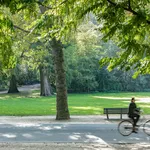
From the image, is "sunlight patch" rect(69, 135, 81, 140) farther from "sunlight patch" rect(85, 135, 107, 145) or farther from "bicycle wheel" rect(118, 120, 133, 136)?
"bicycle wheel" rect(118, 120, 133, 136)

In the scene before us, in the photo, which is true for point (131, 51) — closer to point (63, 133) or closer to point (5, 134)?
point (63, 133)

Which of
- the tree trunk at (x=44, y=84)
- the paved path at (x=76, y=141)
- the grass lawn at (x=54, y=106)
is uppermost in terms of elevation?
the tree trunk at (x=44, y=84)

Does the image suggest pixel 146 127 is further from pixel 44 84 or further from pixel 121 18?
pixel 44 84

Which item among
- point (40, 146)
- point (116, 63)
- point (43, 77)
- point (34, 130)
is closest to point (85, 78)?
point (43, 77)

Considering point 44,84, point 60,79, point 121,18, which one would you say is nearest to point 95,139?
point 121,18

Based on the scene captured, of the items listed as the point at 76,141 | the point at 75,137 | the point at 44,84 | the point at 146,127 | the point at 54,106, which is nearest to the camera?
the point at 76,141

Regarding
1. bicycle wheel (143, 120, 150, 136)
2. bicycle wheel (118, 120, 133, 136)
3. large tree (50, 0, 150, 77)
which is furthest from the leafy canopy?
bicycle wheel (143, 120, 150, 136)

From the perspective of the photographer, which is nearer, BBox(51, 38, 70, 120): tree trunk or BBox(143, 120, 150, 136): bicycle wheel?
BBox(143, 120, 150, 136): bicycle wheel

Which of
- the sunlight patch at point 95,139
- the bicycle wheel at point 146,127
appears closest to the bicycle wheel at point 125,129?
the bicycle wheel at point 146,127

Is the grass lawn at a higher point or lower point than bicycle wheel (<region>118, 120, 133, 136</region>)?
lower

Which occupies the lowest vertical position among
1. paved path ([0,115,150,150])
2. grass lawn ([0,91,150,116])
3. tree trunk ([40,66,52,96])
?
grass lawn ([0,91,150,116])

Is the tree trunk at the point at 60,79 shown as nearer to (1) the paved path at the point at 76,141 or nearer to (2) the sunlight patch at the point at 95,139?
(1) the paved path at the point at 76,141

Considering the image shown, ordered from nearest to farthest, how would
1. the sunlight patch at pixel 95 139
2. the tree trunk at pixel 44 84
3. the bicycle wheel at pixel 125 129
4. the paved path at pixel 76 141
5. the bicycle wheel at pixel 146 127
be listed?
the paved path at pixel 76 141, the sunlight patch at pixel 95 139, the bicycle wheel at pixel 125 129, the bicycle wheel at pixel 146 127, the tree trunk at pixel 44 84

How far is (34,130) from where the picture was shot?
15.1m
